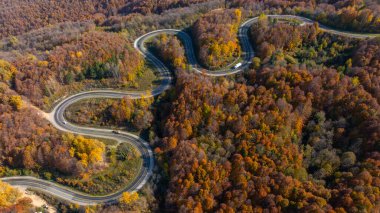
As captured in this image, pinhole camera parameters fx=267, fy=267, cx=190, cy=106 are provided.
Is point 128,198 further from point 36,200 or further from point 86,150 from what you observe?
point 36,200

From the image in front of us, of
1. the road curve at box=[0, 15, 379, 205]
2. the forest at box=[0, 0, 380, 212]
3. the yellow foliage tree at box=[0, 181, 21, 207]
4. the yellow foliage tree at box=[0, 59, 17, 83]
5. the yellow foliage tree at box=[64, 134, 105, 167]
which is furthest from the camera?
→ the yellow foliage tree at box=[0, 59, 17, 83]

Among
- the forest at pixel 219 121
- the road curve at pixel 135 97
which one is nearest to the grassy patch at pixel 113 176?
the forest at pixel 219 121

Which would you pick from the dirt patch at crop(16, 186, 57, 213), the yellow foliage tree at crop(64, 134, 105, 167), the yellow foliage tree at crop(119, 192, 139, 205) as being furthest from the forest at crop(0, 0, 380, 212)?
the dirt patch at crop(16, 186, 57, 213)

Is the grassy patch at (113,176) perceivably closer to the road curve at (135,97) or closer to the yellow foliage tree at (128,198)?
the road curve at (135,97)

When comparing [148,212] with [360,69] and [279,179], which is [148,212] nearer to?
[279,179]

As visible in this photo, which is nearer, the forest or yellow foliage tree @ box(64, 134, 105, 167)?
the forest

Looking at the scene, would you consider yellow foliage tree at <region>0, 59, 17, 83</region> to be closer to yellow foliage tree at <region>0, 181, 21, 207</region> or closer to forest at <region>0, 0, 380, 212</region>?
forest at <region>0, 0, 380, 212</region>
